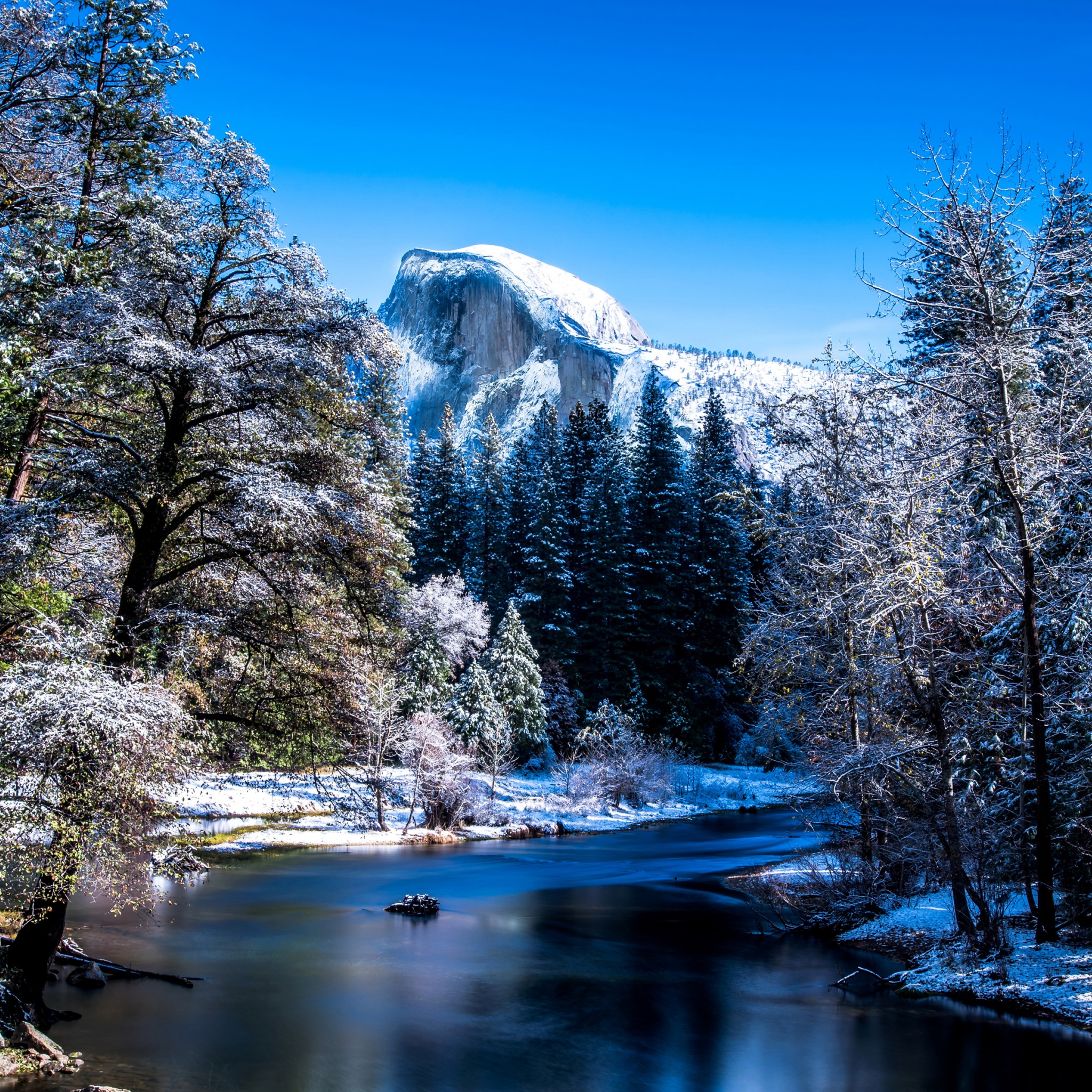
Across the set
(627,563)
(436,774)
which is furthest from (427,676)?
(627,563)

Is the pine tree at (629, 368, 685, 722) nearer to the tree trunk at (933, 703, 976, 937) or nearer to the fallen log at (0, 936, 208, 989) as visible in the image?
the tree trunk at (933, 703, 976, 937)

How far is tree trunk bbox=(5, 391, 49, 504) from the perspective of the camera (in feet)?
31.2

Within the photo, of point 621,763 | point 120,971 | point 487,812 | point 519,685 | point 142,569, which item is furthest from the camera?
point 519,685

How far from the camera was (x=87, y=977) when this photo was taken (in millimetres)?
11430

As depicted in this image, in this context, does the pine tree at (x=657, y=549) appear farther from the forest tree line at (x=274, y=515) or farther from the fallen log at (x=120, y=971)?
the fallen log at (x=120, y=971)

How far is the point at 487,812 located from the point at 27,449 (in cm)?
2394

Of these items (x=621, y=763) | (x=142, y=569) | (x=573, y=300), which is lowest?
(x=621, y=763)

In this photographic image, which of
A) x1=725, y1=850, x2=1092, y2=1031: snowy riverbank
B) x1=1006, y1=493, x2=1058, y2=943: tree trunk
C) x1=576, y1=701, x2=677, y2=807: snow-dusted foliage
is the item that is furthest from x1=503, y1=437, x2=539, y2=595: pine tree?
x1=1006, y1=493, x2=1058, y2=943: tree trunk

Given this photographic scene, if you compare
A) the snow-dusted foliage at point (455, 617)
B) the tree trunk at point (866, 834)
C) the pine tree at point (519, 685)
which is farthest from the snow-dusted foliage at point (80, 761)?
the snow-dusted foliage at point (455, 617)

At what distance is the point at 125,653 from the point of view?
9.02m

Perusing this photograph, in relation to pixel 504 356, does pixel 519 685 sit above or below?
below

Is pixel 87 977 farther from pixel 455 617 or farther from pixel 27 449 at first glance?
pixel 455 617

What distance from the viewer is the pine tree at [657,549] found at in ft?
148

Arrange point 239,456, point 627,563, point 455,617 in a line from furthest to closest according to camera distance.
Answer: point 627,563
point 455,617
point 239,456
